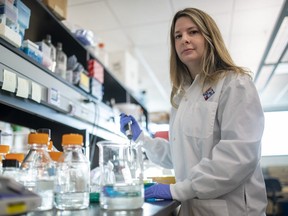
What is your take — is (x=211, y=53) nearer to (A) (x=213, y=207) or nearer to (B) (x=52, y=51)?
(A) (x=213, y=207)

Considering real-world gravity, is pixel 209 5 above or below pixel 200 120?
above

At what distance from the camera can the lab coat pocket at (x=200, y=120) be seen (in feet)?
3.38

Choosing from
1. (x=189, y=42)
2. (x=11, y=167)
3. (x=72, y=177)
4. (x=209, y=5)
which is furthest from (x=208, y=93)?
(x=209, y=5)

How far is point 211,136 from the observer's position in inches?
40.0

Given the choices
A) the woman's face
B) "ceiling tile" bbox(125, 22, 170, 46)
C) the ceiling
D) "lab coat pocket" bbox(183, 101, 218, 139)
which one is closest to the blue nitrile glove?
"lab coat pocket" bbox(183, 101, 218, 139)

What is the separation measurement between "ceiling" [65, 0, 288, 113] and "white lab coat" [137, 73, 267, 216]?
1068 mm

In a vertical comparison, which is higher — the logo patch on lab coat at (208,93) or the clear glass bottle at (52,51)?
the clear glass bottle at (52,51)

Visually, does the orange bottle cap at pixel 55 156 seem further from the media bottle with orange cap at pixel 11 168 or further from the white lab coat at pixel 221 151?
the white lab coat at pixel 221 151

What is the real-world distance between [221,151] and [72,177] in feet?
1.65

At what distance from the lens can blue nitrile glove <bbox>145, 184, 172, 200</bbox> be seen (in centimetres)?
86

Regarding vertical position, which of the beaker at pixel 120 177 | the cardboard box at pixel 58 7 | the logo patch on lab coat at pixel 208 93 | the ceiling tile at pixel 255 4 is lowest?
the beaker at pixel 120 177

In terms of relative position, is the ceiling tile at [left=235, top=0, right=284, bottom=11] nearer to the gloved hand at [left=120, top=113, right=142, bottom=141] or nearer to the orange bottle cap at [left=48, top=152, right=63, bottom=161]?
the gloved hand at [left=120, top=113, right=142, bottom=141]

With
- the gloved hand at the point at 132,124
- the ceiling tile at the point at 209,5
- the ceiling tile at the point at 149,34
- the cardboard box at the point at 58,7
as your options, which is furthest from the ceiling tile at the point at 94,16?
the gloved hand at the point at 132,124

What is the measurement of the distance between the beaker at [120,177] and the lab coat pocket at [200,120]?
26 cm
